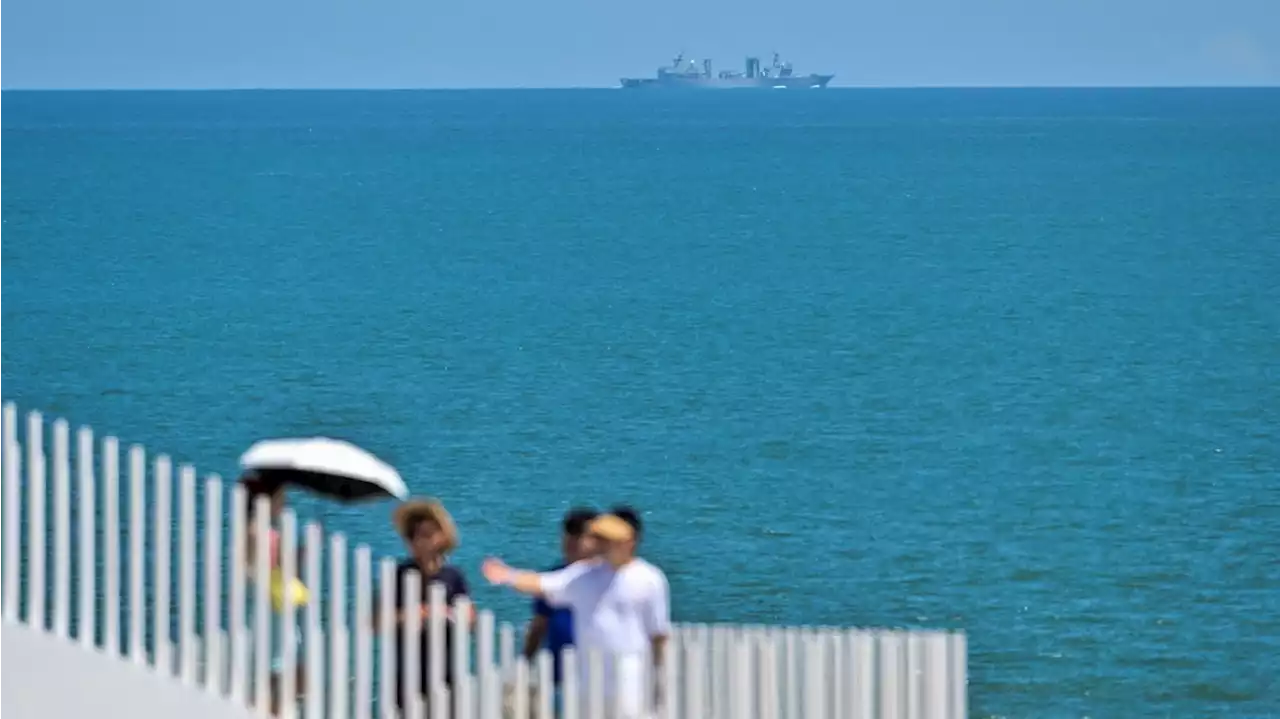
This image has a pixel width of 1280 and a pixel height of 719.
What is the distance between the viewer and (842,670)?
12789 mm

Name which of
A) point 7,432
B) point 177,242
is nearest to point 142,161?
point 177,242

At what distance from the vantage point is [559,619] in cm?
1226

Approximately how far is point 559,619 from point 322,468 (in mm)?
1379

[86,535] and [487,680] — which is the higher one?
[86,535]

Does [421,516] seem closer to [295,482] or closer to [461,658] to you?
[461,658]

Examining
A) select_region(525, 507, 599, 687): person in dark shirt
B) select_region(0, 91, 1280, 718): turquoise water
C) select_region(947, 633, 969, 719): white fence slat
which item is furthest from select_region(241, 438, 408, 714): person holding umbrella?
select_region(0, 91, 1280, 718): turquoise water

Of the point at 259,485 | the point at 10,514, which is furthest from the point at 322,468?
the point at 10,514

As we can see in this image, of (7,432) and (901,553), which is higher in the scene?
(7,432)

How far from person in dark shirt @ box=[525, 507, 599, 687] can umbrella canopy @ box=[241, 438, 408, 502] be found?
3.66 ft

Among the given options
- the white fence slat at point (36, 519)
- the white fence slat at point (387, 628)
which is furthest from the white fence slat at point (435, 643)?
the white fence slat at point (36, 519)

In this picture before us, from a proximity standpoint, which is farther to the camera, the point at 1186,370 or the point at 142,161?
the point at 142,161

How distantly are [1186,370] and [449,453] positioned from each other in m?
20.0

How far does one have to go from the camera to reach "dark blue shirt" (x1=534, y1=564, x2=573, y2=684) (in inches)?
481

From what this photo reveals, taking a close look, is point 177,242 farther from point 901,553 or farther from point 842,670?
point 842,670
